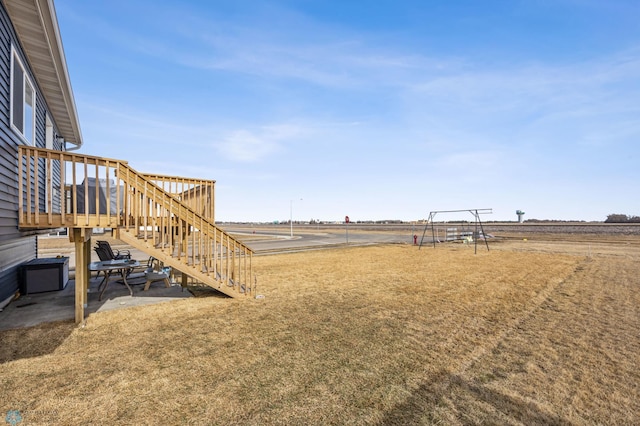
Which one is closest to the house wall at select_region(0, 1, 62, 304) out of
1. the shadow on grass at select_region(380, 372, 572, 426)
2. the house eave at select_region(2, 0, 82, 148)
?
the house eave at select_region(2, 0, 82, 148)

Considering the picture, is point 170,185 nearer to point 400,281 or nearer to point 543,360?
point 400,281

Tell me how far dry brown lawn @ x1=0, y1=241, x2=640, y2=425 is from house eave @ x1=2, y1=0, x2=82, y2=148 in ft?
19.2

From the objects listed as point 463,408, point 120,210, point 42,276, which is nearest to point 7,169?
point 120,210

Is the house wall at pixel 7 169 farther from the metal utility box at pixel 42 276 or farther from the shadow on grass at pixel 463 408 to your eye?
the shadow on grass at pixel 463 408

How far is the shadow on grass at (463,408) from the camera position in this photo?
2.83m

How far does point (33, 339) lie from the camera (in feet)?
15.4

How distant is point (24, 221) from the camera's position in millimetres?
5035

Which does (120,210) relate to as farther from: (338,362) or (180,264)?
(338,362)

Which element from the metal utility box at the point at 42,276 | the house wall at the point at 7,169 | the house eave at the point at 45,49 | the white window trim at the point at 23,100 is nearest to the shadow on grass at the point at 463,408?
the house wall at the point at 7,169

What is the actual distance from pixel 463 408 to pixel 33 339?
6255mm

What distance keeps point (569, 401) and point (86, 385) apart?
5351mm

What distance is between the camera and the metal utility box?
24.2 feet

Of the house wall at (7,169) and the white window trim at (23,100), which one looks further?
the white window trim at (23,100)

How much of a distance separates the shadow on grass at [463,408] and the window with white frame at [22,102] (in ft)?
27.1
